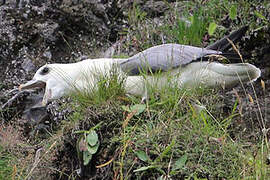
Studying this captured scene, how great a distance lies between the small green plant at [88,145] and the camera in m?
Result: 2.39

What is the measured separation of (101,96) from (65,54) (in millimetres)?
1521

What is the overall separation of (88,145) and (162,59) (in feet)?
2.63

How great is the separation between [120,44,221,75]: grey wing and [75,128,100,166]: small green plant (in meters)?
0.56

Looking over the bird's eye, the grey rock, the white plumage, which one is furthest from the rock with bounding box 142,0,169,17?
the bird's eye

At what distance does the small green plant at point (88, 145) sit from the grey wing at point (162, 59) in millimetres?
560

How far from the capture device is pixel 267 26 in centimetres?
345

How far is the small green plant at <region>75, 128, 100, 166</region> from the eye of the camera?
239 centimetres

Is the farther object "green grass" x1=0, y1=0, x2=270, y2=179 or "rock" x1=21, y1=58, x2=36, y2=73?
"rock" x1=21, y1=58, x2=36, y2=73

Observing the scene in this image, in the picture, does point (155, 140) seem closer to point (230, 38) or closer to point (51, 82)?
point (51, 82)

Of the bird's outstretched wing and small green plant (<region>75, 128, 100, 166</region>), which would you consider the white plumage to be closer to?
the bird's outstretched wing

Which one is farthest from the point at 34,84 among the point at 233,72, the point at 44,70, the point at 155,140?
the point at 233,72

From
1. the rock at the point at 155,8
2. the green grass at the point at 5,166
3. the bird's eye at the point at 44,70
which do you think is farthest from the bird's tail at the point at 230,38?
the green grass at the point at 5,166

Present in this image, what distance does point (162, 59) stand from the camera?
2.79 m

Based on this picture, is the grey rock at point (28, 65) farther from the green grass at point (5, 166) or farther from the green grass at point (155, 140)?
the green grass at point (5, 166)
